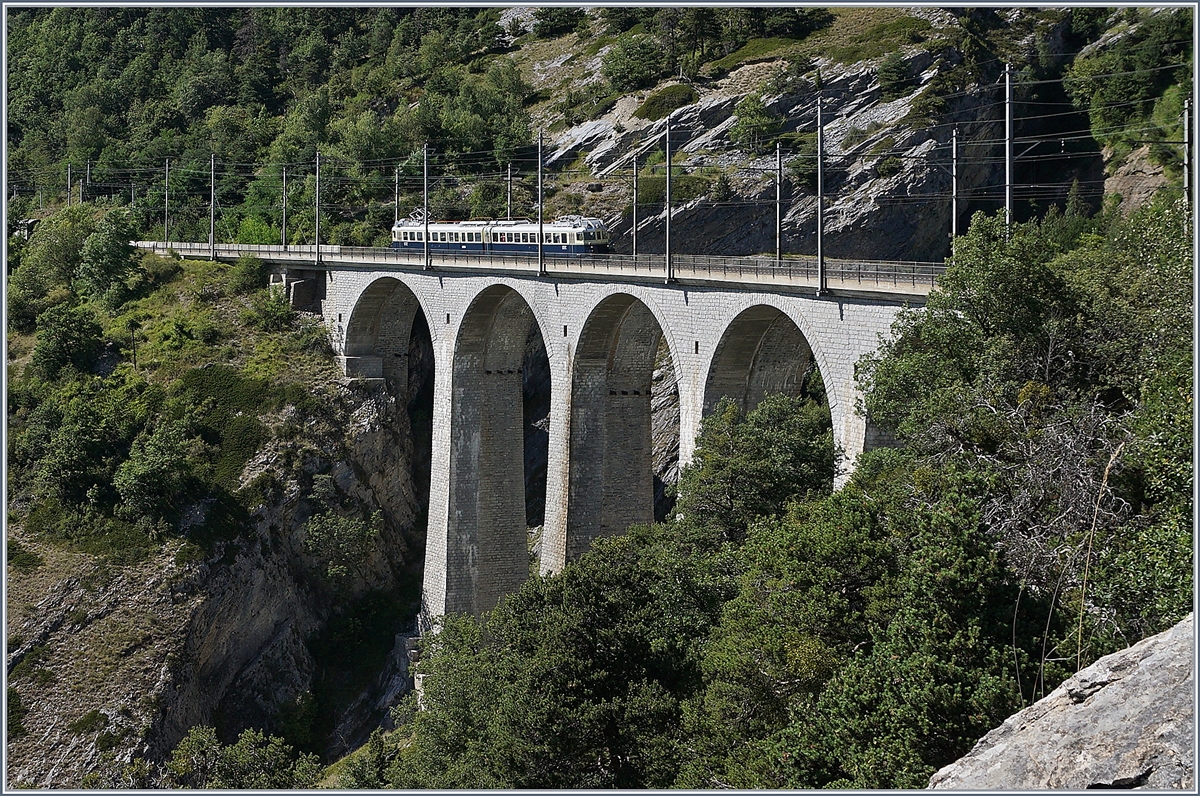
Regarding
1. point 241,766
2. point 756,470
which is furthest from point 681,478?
point 241,766

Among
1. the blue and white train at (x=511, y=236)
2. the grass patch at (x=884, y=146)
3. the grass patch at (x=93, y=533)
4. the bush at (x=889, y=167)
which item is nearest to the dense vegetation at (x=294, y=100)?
the blue and white train at (x=511, y=236)

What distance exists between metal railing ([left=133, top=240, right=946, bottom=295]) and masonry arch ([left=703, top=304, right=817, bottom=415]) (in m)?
1.88

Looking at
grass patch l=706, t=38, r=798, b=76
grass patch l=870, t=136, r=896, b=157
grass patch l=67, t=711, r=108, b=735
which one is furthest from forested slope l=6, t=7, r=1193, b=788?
grass patch l=706, t=38, r=798, b=76

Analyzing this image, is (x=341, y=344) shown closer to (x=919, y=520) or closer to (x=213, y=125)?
(x=919, y=520)

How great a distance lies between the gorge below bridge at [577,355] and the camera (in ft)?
114

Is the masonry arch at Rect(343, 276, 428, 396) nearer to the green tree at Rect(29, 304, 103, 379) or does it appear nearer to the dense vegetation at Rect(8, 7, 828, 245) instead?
the green tree at Rect(29, 304, 103, 379)

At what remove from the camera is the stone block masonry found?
3762 centimetres

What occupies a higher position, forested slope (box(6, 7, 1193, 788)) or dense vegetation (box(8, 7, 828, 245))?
dense vegetation (box(8, 7, 828, 245))

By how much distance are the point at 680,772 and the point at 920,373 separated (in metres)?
10.8

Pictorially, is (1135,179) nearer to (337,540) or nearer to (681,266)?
(681,266)

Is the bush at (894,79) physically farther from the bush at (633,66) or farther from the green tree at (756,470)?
the green tree at (756,470)

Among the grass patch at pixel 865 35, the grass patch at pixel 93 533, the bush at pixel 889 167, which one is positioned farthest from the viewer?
the grass patch at pixel 865 35

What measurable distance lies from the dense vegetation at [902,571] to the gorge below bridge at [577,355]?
3559mm

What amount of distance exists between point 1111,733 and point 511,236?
44053 mm
